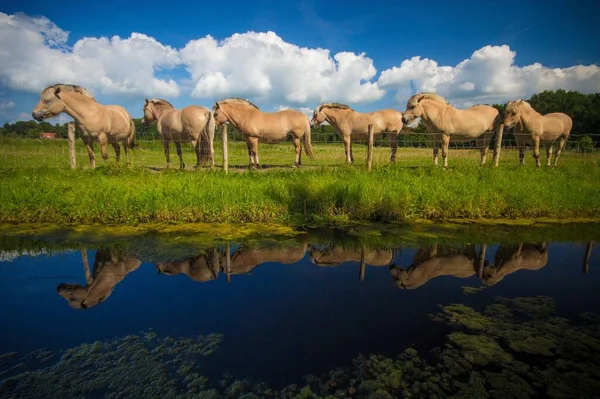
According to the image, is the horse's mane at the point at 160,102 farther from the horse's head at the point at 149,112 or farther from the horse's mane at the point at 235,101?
the horse's mane at the point at 235,101

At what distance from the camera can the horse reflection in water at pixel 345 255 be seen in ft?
15.5

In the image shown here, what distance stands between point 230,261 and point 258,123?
320 inches

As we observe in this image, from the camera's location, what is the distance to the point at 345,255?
4977mm

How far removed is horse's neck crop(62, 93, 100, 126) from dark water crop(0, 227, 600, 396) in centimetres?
609

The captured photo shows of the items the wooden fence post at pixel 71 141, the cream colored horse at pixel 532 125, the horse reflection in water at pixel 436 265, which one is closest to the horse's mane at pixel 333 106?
the cream colored horse at pixel 532 125

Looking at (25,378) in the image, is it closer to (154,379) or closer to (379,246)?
(154,379)

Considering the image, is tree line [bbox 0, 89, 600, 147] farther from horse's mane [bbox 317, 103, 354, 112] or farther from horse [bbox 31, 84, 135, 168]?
horse [bbox 31, 84, 135, 168]

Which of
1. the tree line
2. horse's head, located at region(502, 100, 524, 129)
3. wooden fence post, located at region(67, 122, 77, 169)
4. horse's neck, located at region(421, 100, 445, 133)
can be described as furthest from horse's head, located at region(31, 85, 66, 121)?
the tree line

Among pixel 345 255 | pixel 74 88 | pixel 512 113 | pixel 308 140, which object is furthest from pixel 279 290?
pixel 512 113

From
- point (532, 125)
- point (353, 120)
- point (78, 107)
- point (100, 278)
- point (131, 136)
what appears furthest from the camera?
point (353, 120)

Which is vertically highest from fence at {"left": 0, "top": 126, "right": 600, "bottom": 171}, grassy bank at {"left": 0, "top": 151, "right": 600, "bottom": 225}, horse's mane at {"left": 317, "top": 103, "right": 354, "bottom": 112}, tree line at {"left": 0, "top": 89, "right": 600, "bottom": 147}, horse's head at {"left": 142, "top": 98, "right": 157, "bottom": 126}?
tree line at {"left": 0, "top": 89, "right": 600, "bottom": 147}

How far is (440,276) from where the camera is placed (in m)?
4.24

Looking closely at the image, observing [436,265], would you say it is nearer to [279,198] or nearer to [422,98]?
[279,198]

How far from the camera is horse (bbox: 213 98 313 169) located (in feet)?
38.0
